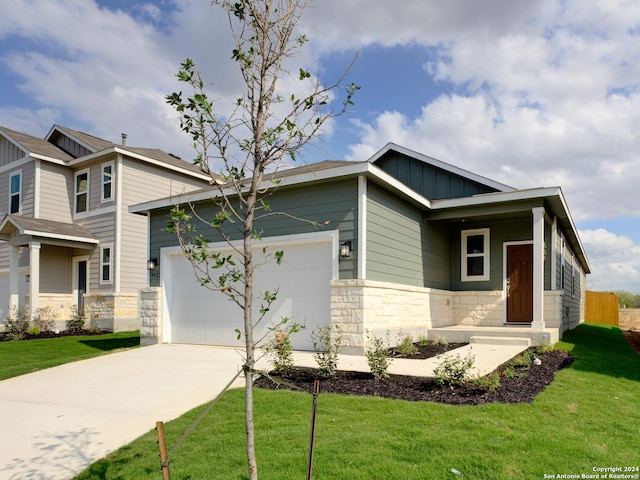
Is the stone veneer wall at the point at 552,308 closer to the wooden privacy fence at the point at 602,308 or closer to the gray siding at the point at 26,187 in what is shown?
the gray siding at the point at 26,187

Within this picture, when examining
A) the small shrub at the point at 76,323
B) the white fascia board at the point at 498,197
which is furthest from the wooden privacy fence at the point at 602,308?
the small shrub at the point at 76,323

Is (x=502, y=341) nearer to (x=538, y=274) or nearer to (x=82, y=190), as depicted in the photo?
(x=538, y=274)

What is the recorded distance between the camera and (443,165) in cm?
1314

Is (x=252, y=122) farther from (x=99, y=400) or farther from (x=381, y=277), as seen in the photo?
(x=381, y=277)

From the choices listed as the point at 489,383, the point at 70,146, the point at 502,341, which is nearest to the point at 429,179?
the point at 502,341

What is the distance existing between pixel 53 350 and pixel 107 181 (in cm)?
670

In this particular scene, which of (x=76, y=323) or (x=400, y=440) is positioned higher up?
(x=400, y=440)

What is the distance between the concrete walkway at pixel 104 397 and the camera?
4703 millimetres

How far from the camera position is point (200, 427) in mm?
5043

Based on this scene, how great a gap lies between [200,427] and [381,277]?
5.78m

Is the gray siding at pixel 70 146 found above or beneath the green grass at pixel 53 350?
above

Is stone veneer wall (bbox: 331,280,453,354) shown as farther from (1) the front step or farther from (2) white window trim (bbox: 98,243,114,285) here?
(2) white window trim (bbox: 98,243,114,285)

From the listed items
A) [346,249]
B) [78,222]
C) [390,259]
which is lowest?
[390,259]

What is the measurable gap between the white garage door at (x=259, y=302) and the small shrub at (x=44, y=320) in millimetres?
6342
